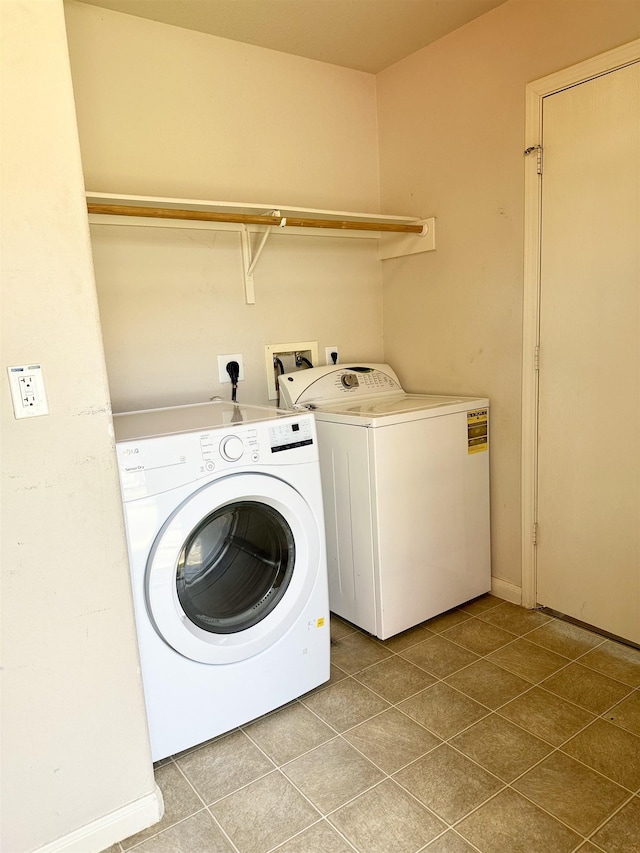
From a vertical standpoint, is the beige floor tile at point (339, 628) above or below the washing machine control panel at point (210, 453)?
below

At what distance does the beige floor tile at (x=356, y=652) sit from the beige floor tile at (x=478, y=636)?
0.29 m

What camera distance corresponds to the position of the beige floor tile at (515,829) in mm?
1334

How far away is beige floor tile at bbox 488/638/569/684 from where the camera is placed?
199 cm

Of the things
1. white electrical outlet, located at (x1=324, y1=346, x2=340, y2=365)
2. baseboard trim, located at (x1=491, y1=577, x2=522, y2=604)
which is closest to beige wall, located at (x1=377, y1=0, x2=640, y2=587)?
baseboard trim, located at (x1=491, y1=577, x2=522, y2=604)

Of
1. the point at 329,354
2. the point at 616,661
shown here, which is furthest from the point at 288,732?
the point at 329,354

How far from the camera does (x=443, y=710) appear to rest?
5.97ft

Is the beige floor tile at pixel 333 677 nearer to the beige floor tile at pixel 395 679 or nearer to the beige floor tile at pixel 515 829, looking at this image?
the beige floor tile at pixel 395 679

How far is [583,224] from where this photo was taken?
2.02 meters

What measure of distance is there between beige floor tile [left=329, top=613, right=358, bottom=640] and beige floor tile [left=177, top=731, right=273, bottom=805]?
636mm

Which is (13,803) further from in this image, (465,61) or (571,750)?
(465,61)

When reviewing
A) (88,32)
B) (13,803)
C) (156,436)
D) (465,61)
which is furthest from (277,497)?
(465,61)

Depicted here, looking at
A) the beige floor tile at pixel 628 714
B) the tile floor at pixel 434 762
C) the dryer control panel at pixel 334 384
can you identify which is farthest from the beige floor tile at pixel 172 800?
the dryer control panel at pixel 334 384

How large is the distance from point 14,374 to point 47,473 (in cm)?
23

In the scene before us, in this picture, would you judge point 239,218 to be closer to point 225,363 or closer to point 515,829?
point 225,363
